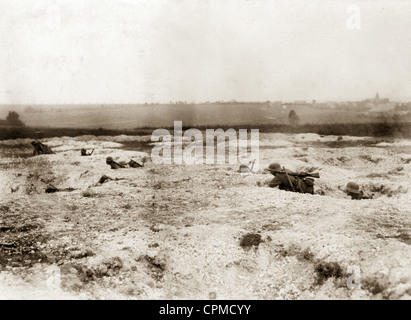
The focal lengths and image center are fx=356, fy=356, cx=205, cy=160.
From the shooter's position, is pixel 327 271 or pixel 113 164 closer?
pixel 327 271

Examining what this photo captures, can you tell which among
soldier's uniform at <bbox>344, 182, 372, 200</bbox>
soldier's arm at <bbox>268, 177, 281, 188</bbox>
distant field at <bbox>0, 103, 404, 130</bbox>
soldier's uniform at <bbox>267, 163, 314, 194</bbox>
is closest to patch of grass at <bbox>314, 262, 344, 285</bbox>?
soldier's uniform at <bbox>267, 163, 314, 194</bbox>

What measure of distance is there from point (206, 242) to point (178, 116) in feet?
72.6

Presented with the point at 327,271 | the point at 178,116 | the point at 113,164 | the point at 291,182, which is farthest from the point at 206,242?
the point at 178,116

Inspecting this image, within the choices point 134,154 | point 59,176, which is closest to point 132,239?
point 59,176

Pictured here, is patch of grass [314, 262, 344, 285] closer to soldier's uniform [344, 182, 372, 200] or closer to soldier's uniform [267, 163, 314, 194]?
soldier's uniform [267, 163, 314, 194]

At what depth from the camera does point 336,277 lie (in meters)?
5.23

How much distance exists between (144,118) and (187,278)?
2372cm

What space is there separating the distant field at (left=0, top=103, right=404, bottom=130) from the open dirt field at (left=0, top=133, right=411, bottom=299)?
16.8 meters

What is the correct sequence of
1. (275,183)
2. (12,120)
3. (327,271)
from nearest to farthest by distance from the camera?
(327,271), (275,183), (12,120)

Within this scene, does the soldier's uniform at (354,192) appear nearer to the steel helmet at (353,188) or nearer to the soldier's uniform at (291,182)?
the steel helmet at (353,188)

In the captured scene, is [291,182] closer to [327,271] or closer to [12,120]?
[327,271]

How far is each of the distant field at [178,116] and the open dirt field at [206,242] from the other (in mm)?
16840

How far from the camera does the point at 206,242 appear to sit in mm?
6488
